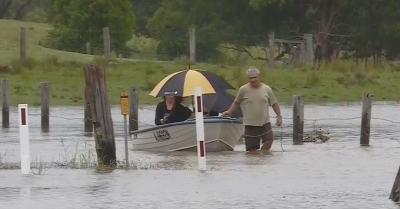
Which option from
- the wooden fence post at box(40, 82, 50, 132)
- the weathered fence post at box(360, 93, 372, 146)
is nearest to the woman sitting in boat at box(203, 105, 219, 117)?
the weathered fence post at box(360, 93, 372, 146)

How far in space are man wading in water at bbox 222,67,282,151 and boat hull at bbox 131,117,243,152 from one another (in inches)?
35.0

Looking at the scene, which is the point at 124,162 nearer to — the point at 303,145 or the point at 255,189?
the point at 255,189

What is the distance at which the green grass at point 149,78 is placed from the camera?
3244 cm

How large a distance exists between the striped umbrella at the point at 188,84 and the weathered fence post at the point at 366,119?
7.99 ft

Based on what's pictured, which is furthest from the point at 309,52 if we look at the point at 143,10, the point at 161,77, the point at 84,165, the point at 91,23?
the point at 143,10

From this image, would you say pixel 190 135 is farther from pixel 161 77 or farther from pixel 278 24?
pixel 278 24

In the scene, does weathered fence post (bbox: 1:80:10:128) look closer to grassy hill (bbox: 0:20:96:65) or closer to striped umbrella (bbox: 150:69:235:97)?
striped umbrella (bbox: 150:69:235:97)

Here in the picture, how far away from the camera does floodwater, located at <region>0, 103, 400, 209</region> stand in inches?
478

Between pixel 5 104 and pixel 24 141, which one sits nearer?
pixel 24 141

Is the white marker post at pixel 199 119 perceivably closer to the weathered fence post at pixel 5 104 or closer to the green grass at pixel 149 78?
the weathered fence post at pixel 5 104

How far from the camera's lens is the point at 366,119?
821 inches

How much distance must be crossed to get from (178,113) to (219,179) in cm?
674

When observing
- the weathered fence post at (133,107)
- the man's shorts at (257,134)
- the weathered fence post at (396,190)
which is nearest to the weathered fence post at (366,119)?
the man's shorts at (257,134)

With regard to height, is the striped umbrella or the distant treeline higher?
the distant treeline
